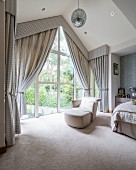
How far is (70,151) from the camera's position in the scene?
2.30m

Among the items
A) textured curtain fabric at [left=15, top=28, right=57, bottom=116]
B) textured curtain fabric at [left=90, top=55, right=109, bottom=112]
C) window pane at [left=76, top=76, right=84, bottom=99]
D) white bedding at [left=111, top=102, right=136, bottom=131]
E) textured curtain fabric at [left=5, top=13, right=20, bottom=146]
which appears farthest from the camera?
window pane at [left=76, top=76, right=84, bottom=99]

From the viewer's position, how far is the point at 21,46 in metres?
4.09

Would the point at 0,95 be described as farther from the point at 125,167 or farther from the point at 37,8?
the point at 37,8

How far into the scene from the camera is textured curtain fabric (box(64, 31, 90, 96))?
18.3 ft

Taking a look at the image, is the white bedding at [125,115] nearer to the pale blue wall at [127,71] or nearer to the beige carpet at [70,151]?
the beige carpet at [70,151]

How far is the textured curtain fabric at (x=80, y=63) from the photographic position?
220 inches

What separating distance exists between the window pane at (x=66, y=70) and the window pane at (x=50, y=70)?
1.08 feet

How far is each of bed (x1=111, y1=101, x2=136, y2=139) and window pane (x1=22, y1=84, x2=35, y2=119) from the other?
2.83 metres

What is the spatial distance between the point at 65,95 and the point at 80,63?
161cm

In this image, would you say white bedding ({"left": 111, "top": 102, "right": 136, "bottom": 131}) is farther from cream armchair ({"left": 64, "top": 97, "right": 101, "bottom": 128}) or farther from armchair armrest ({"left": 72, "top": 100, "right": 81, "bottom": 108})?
armchair armrest ({"left": 72, "top": 100, "right": 81, "bottom": 108})

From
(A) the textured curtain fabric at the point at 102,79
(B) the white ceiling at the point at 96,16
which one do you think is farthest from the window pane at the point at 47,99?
(B) the white ceiling at the point at 96,16

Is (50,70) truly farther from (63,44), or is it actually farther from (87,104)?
(87,104)

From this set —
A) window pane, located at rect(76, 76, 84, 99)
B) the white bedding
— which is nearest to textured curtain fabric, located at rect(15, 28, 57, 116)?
window pane, located at rect(76, 76, 84, 99)

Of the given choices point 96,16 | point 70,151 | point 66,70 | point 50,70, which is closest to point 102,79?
point 66,70
